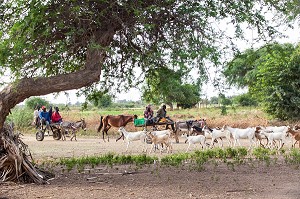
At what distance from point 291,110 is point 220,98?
21409 millimetres

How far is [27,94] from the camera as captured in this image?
1026cm

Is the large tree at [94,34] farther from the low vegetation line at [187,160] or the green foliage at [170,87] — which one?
the low vegetation line at [187,160]

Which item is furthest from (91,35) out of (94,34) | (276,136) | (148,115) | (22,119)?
(22,119)

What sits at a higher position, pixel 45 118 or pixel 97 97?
pixel 97 97

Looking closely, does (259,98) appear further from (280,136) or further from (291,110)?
(280,136)

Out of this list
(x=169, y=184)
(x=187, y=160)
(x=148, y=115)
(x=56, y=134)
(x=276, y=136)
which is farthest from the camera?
(x=56, y=134)

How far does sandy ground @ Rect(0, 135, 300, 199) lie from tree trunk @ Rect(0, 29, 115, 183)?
0.40 metres

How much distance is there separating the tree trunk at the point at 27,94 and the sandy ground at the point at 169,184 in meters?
0.40

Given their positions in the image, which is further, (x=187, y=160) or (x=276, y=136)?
(x=276, y=136)

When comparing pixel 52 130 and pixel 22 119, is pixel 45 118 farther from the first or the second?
pixel 22 119

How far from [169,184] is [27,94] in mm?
3660

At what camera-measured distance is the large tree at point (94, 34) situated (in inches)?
370

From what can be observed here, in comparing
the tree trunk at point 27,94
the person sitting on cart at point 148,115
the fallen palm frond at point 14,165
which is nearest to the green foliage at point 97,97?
the tree trunk at point 27,94

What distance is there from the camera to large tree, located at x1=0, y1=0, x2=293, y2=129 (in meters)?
9.40
